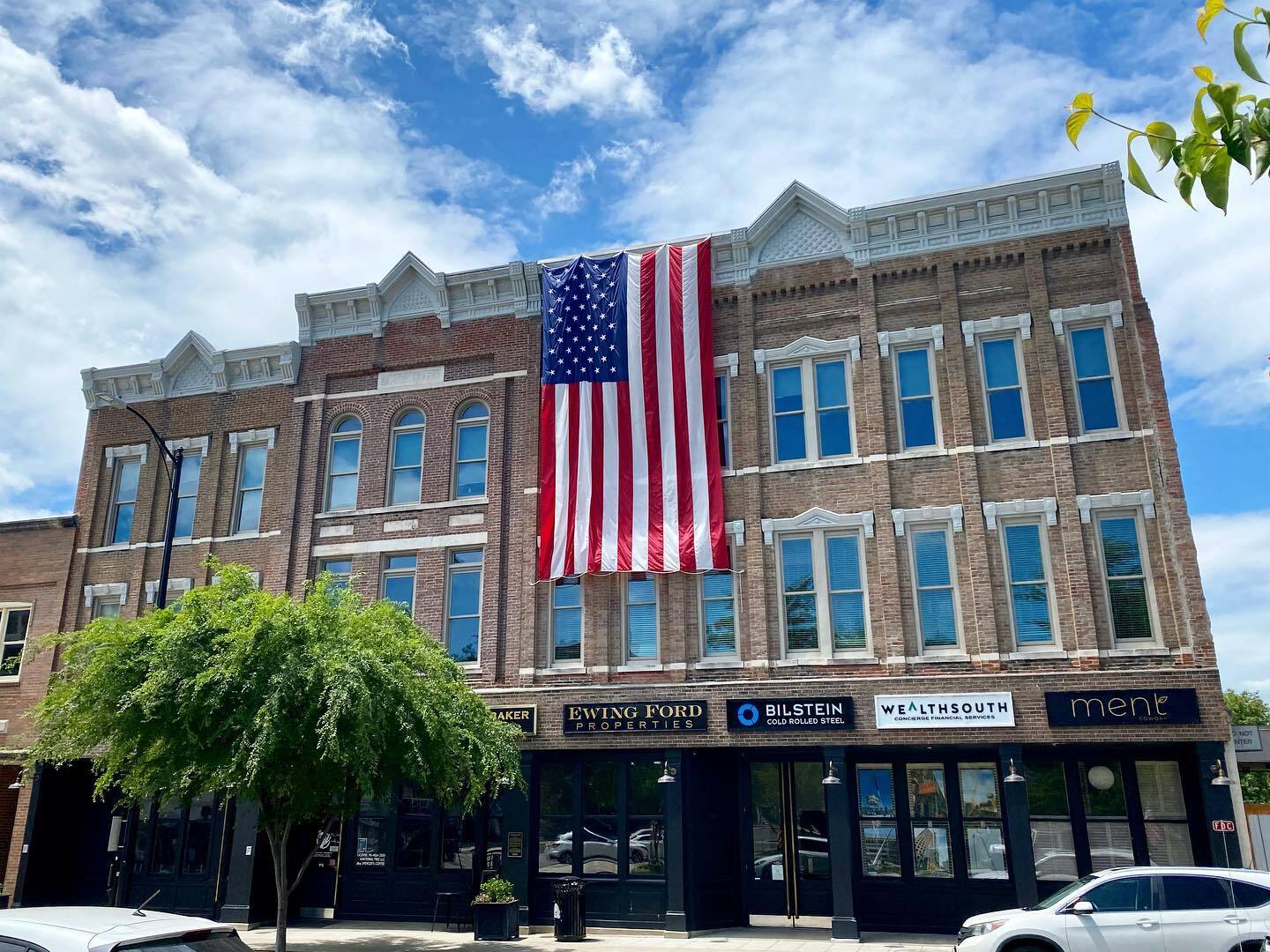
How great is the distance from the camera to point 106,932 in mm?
6258

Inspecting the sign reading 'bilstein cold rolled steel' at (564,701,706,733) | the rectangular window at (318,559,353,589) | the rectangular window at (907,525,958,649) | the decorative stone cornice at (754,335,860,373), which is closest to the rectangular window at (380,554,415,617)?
the rectangular window at (318,559,353,589)

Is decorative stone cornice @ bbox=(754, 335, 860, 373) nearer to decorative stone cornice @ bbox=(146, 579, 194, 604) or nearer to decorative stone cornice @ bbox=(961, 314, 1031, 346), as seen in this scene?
decorative stone cornice @ bbox=(961, 314, 1031, 346)

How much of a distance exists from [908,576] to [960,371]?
169 inches

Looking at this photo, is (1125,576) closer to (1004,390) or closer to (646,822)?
(1004,390)

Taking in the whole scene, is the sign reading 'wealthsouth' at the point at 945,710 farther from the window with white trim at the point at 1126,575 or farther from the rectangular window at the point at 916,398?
the rectangular window at the point at 916,398

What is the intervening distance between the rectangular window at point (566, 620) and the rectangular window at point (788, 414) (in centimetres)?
523

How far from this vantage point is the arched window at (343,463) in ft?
82.3

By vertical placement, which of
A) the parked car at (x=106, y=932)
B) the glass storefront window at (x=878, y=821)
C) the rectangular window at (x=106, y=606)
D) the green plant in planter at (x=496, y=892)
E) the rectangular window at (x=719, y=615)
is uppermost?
the rectangular window at (x=106, y=606)

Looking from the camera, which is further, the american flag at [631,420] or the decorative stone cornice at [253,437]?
the decorative stone cornice at [253,437]

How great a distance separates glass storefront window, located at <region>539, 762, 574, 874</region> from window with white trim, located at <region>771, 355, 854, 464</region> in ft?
26.3

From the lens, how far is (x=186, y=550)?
2589cm

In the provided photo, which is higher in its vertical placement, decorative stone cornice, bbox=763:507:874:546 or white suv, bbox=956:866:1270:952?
decorative stone cornice, bbox=763:507:874:546

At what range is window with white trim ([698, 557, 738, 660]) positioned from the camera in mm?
21234

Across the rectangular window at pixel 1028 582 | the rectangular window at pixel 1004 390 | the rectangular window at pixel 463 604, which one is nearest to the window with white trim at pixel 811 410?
the rectangular window at pixel 1004 390
